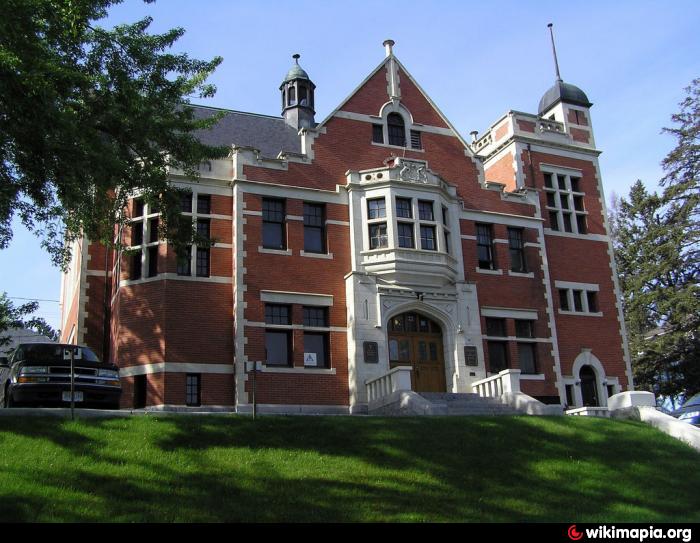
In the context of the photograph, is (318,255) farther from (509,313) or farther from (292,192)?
(509,313)

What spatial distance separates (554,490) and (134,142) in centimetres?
1175

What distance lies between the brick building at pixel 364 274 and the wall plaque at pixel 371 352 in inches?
1.3

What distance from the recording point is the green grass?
11094 mm

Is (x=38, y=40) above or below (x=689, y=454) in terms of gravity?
above

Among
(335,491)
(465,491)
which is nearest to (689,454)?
(465,491)

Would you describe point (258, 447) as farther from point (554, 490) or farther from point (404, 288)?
point (404, 288)

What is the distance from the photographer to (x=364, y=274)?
83.0 ft

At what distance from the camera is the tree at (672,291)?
38.3 meters

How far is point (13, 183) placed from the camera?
1596 cm

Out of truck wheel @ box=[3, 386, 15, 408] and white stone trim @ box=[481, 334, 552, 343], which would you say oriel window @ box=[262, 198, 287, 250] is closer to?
white stone trim @ box=[481, 334, 552, 343]

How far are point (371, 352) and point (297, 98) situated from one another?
41.9 ft

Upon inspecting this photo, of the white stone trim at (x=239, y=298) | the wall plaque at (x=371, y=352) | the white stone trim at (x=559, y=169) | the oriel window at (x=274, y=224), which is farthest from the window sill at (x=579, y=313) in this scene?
the white stone trim at (x=239, y=298)

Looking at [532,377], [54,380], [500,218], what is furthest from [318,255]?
[54,380]

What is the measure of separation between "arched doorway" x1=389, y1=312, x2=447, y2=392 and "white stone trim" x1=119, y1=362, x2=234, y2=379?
5.58 m
